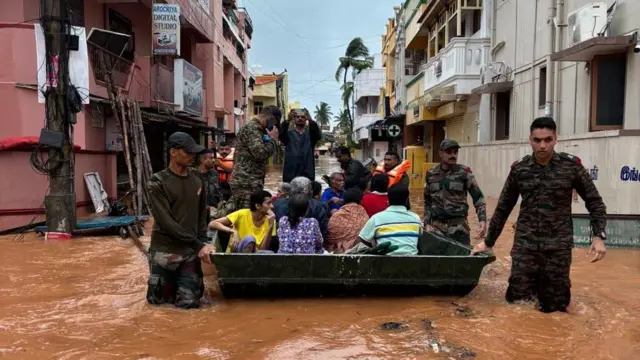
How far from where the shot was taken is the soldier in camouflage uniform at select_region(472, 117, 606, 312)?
4.50 m

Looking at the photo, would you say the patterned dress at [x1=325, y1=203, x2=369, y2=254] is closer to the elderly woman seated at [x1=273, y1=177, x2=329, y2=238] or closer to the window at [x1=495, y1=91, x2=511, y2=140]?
the elderly woman seated at [x1=273, y1=177, x2=329, y2=238]

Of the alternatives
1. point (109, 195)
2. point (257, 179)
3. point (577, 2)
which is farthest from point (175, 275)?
point (577, 2)

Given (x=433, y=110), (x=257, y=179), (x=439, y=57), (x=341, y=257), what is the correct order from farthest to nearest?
(x=433, y=110) → (x=439, y=57) → (x=257, y=179) → (x=341, y=257)

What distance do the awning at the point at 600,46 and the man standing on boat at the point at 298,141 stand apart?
5.63 metres

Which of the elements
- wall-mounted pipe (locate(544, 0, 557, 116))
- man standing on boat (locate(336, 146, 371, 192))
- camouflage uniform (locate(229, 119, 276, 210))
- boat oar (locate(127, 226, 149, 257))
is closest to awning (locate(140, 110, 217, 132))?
boat oar (locate(127, 226, 149, 257))

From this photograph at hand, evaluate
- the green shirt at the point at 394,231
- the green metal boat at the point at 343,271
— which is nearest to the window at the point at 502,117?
the green shirt at the point at 394,231

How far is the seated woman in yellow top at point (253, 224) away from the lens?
18.5 feet

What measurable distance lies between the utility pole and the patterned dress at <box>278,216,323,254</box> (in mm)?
5549

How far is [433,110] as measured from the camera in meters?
22.0

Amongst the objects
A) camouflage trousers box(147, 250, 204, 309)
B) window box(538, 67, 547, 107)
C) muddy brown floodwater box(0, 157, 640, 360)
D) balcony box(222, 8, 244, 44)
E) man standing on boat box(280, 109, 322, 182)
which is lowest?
muddy brown floodwater box(0, 157, 640, 360)

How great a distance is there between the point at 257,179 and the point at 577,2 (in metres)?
8.57

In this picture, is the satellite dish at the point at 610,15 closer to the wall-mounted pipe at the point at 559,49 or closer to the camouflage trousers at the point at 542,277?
the wall-mounted pipe at the point at 559,49

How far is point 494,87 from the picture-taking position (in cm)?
1534

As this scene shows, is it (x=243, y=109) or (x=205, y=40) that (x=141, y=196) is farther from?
(x=243, y=109)
